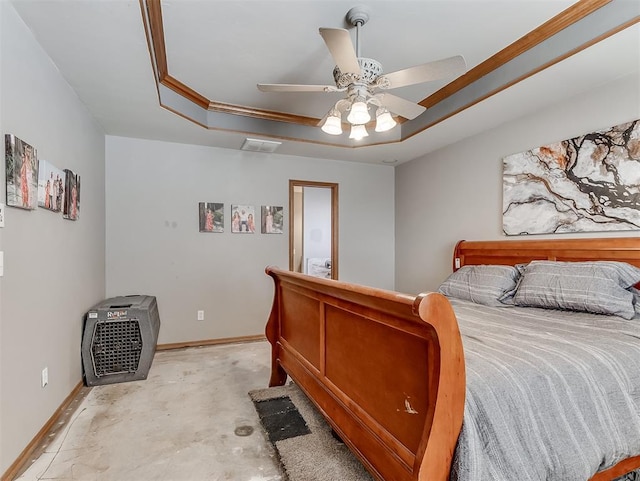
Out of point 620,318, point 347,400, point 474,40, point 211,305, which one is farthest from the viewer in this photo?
point 211,305

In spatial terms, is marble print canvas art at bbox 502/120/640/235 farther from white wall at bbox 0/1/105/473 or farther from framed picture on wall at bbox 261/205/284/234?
white wall at bbox 0/1/105/473

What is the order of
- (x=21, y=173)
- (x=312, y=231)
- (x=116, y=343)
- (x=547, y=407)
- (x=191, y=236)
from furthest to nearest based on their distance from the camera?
(x=312, y=231), (x=191, y=236), (x=116, y=343), (x=21, y=173), (x=547, y=407)

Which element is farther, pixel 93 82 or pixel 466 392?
pixel 93 82

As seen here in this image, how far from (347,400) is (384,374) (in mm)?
368

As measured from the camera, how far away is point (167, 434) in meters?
2.12

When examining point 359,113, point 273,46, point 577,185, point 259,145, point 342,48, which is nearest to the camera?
point 342,48

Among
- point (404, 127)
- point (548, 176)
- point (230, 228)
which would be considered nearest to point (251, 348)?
point (230, 228)

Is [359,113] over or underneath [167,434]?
over

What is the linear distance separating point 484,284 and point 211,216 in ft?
9.94

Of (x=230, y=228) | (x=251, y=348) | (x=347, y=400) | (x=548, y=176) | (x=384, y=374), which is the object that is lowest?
(x=251, y=348)

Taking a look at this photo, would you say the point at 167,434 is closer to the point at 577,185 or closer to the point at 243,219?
the point at 243,219

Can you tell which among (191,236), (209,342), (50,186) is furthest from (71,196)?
(209,342)

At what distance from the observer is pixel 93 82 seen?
8.23 feet

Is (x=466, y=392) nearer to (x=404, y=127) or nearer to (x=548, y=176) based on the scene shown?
(x=548, y=176)
